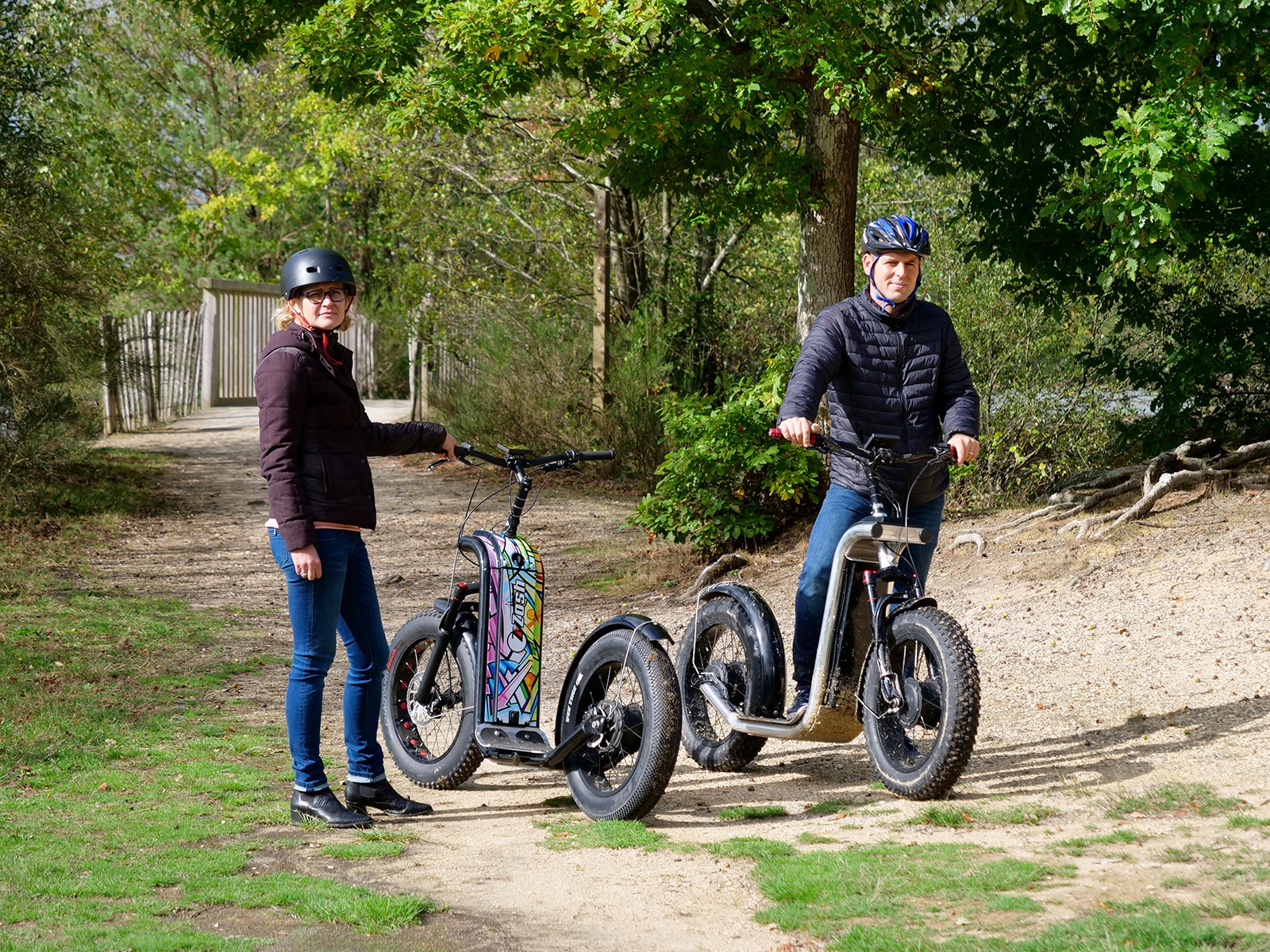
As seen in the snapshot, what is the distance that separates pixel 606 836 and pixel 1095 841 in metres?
1.59

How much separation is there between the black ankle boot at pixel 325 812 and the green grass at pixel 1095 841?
240 cm

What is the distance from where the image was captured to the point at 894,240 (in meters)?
4.82

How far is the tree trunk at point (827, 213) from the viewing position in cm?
1017

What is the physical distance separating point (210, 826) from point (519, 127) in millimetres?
13929

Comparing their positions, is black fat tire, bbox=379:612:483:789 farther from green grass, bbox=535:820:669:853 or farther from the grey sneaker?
the grey sneaker

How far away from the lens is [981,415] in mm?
11586

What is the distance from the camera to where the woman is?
15.0ft

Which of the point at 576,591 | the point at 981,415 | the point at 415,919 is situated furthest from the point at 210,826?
the point at 981,415

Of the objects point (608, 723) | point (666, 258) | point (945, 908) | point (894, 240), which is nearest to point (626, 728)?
point (608, 723)

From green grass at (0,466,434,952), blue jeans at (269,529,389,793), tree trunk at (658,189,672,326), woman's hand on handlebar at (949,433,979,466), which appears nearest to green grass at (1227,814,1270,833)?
woman's hand on handlebar at (949,433,979,466)

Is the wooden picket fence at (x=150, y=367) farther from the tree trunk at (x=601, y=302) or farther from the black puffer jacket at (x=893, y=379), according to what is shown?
the black puffer jacket at (x=893, y=379)

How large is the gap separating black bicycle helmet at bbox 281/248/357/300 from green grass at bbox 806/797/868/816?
2.51 meters

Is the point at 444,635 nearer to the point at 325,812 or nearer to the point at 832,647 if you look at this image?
the point at 325,812

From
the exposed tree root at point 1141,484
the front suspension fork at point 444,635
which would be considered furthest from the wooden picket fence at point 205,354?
the front suspension fork at point 444,635
